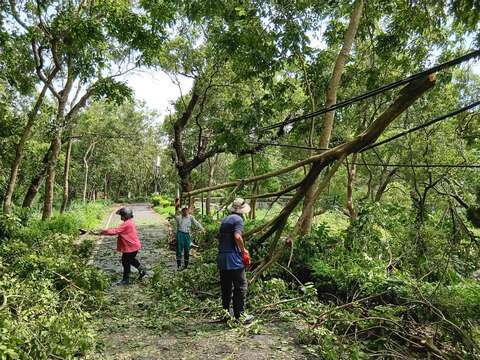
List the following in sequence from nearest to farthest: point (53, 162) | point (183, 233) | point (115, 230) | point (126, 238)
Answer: point (115, 230) < point (126, 238) < point (183, 233) < point (53, 162)

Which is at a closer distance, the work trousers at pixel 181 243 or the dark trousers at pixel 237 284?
the dark trousers at pixel 237 284

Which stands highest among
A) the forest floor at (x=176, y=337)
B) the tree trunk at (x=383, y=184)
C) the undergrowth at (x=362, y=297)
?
the tree trunk at (x=383, y=184)

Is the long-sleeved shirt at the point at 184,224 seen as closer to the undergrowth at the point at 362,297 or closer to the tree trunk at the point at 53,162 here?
the undergrowth at the point at 362,297

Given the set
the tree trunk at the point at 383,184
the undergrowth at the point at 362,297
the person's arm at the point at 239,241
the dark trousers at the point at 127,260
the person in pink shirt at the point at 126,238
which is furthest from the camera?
the tree trunk at the point at 383,184

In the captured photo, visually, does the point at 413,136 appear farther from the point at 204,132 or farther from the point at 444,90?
the point at 204,132

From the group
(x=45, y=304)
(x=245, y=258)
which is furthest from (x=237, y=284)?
(x=45, y=304)

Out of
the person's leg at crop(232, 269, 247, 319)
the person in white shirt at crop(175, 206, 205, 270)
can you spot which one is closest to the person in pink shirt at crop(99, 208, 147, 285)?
the person in white shirt at crop(175, 206, 205, 270)

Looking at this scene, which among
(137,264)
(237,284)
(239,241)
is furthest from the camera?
(137,264)

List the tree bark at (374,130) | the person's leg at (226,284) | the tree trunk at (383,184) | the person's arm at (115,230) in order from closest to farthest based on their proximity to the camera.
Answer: the tree bark at (374,130), the person's leg at (226,284), the person's arm at (115,230), the tree trunk at (383,184)

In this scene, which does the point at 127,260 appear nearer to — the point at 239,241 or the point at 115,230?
the point at 115,230

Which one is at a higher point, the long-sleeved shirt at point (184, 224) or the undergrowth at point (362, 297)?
the long-sleeved shirt at point (184, 224)

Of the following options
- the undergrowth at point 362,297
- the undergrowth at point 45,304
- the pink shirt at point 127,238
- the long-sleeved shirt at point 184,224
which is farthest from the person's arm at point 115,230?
the long-sleeved shirt at point 184,224

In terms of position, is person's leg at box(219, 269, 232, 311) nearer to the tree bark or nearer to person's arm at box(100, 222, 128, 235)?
the tree bark

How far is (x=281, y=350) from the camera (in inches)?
207
